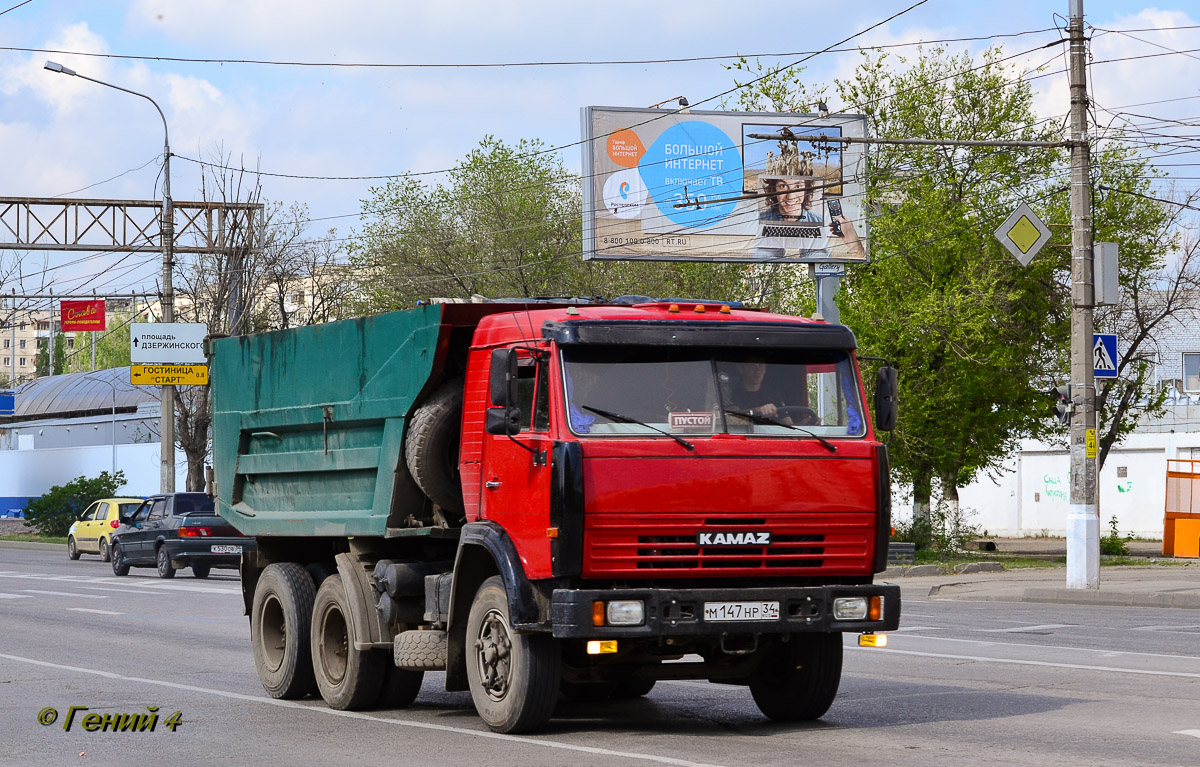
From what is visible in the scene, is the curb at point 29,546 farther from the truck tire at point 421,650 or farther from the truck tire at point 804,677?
the truck tire at point 804,677

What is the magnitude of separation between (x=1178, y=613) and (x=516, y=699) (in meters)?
13.4

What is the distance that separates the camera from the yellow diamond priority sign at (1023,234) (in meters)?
22.4

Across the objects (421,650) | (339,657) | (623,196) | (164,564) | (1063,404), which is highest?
(623,196)

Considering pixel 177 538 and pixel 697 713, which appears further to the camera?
pixel 177 538

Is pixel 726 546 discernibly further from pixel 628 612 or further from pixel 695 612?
pixel 628 612

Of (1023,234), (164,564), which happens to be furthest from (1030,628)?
(164,564)

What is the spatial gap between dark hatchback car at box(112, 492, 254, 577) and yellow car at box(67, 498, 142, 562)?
551 centimetres

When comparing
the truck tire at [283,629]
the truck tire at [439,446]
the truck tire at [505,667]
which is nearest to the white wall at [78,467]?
→ the truck tire at [283,629]

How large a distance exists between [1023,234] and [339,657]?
1464 cm

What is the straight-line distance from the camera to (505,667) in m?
9.27

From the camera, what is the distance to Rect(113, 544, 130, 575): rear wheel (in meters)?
31.3

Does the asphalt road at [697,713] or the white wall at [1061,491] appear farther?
the white wall at [1061,491]

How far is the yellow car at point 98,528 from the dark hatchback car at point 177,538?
18.1 ft

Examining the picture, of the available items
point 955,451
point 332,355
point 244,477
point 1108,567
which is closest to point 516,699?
point 332,355
